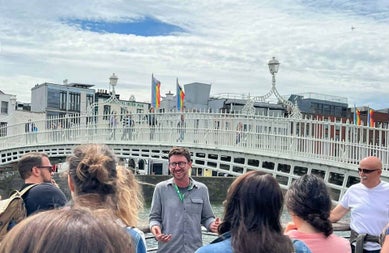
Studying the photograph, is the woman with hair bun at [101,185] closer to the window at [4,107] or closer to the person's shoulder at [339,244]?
the person's shoulder at [339,244]

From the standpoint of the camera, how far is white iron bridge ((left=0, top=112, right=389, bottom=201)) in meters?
11.3

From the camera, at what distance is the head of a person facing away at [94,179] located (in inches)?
96.0

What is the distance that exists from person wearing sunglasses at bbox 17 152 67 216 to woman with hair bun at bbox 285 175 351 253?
5.00 ft

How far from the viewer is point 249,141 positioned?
46.0 feet

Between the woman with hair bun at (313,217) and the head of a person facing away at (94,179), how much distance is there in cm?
89

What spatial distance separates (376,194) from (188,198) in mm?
1669

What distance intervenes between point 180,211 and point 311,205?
1.56 meters

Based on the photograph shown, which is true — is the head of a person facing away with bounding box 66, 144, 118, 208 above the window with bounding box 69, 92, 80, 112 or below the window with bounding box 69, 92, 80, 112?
below

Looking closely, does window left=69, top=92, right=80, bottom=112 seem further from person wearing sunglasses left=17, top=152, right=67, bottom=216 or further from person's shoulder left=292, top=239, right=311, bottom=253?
person's shoulder left=292, top=239, right=311, bottom=253

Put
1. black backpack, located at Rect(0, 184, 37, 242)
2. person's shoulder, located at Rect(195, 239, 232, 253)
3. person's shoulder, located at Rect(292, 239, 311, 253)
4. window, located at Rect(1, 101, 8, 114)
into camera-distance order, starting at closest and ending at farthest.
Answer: person's shoulder, located at Rect(195, 239, 232, 253), person's shoulder, located at Rect(292, 239, 311, 253), black backpack, located at Rect(0, 184, 37, 242), window, located at Rect(1, 101, 8, 114)

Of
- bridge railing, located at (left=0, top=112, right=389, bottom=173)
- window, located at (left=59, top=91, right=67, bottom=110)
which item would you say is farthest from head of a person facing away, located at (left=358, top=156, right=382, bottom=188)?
window, located at (left=59, top=91, right=67, bottom=110)

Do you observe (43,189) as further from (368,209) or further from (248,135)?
(248,135)

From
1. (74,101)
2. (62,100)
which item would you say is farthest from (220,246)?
(74,101)

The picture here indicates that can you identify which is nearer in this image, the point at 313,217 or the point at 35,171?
the point at 313,217
